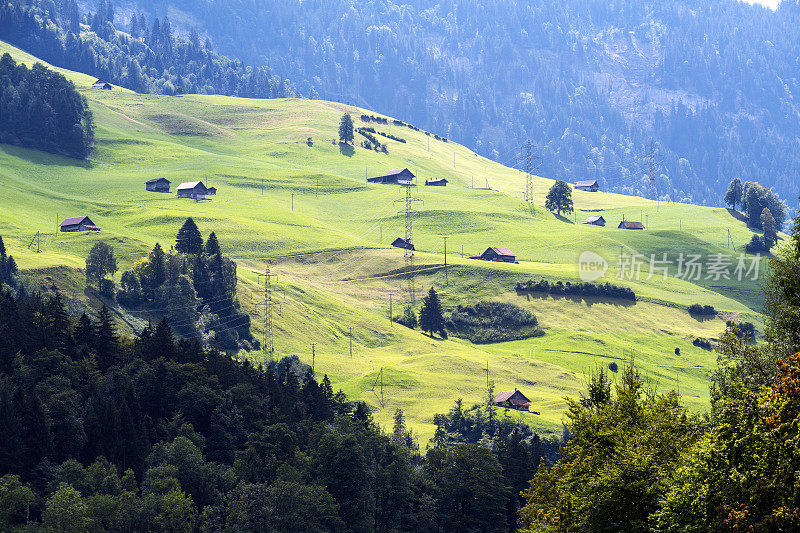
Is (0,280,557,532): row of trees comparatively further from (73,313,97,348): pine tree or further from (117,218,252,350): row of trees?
(117,218,252,350): row of trees

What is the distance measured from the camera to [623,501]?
41812 millimetres

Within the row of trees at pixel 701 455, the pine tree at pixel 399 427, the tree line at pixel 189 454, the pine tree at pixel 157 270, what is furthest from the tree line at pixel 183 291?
the row of trees at pixel 701 455

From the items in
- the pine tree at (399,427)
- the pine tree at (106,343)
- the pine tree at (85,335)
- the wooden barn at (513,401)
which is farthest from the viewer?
the wooden barn at (513,401)

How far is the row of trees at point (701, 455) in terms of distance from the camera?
107 feet

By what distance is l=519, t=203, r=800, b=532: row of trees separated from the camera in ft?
107

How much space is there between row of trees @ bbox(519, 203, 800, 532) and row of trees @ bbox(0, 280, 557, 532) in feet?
137

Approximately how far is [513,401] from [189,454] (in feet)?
261

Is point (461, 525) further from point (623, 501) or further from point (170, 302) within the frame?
point (170, 302)

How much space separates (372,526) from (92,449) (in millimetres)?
29922

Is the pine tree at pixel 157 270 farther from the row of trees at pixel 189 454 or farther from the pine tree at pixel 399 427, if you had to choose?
the pine tree at pixel 399 427

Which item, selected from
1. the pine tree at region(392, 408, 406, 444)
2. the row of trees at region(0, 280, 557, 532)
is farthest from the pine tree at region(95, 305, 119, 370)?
the pine tree at region(392, 408, 406, 444)

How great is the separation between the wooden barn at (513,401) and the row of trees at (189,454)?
35.4 m

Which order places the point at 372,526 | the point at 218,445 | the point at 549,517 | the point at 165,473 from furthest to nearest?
the point at 218,445, the point at 372,526, the point at 165,473, the point at 549,517

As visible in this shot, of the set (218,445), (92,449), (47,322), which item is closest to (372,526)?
(218,445)
